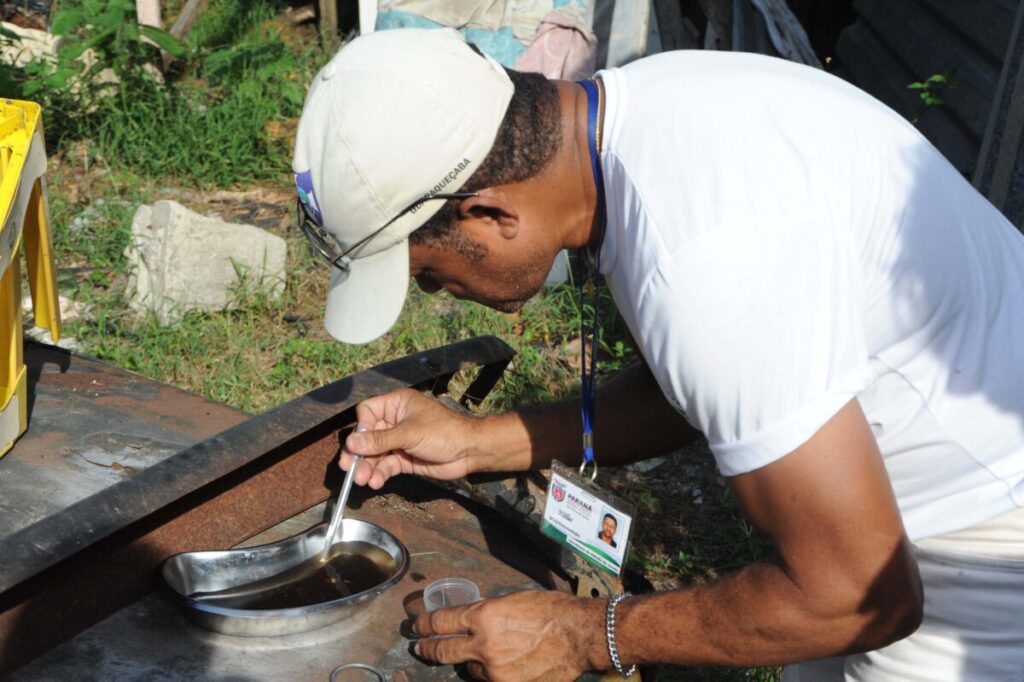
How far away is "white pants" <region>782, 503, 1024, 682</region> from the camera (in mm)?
1604

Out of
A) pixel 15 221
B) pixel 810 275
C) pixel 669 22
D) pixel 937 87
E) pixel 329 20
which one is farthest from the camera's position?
pixel 329 20

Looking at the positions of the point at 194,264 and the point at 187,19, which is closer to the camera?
the point at 194,264

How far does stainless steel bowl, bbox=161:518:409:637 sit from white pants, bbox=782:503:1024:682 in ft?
2.65

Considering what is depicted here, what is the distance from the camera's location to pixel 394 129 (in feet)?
4.95

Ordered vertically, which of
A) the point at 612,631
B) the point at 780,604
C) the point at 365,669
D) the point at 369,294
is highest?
the point at 369,294

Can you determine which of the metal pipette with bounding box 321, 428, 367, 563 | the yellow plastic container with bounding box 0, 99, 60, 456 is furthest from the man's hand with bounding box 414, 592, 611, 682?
the yellow plastic container with bounding box 0, 99, 60, 456

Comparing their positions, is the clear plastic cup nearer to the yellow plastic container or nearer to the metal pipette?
the metal pipette

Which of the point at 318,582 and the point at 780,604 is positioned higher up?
the point at 780,604

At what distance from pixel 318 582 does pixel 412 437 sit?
0.32m

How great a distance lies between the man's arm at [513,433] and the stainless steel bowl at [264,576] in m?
0.14

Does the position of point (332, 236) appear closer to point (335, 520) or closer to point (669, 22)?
point (335, 520)

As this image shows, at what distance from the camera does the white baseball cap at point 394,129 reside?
4.95 feet

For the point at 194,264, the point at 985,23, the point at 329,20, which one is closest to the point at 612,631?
the point at 194,264

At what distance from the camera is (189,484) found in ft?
5.74
